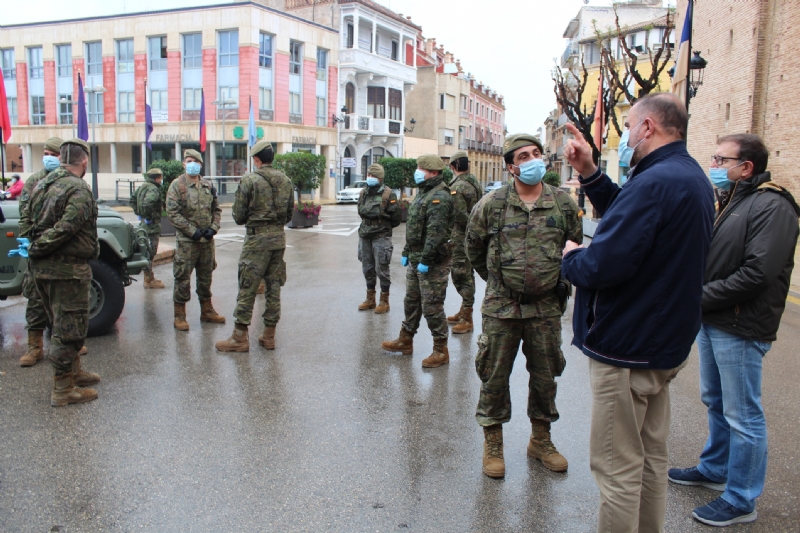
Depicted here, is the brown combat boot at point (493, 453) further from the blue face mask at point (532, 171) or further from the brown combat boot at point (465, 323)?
the brown combat boot at point (465, 323)

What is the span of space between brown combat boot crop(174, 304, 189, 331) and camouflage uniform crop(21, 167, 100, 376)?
7.22 feet

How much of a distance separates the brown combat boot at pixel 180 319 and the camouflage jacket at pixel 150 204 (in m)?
A: 2.91

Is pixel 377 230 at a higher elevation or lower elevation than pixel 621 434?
higher

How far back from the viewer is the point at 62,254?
4754mm

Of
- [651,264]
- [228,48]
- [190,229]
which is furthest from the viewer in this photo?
[228,48]

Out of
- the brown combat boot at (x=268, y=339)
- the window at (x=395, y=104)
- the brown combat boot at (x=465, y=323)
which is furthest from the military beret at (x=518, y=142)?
the window at (x=395, y=104)

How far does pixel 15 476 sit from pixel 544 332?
126 inches

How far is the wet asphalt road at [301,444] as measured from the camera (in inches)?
130

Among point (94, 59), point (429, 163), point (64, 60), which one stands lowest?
point (429, 163)

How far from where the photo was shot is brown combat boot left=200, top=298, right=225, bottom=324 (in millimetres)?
7465

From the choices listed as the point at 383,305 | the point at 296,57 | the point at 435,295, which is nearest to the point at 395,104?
the point at 296,57

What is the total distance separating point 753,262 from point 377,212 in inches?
222

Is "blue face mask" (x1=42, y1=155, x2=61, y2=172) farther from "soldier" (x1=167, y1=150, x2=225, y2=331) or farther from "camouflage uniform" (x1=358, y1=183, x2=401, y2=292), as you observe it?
"camouflage uniform" (x1=358, y1=183, x2=401, y2=292)

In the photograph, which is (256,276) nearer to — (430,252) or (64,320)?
(430,252)
